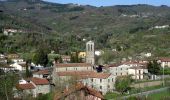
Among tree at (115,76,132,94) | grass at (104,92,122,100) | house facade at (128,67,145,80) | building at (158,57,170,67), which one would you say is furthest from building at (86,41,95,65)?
grass at (104,92,122,100)

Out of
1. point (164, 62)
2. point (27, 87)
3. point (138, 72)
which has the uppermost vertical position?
point (27, 87)

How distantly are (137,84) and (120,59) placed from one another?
2559 cm

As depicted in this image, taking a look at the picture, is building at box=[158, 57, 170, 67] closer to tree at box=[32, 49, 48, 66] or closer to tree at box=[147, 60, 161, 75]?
tree at box=[147, 60, 161, 75]

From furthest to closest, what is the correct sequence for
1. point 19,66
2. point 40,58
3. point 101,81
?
point 40,58 < point 19,66 < point 101,81

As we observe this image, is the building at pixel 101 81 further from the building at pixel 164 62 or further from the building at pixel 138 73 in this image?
the building at pixel 164 62

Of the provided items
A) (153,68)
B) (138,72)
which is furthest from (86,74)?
(153,68)

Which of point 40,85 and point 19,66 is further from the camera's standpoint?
point 19,66

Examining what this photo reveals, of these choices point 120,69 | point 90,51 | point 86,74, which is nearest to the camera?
point 86,74

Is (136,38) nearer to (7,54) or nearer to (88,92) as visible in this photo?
(7,54)

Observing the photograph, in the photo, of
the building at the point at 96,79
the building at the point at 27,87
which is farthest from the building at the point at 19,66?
the building at the point at 27,87

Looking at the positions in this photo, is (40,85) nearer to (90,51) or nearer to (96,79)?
(96,79)

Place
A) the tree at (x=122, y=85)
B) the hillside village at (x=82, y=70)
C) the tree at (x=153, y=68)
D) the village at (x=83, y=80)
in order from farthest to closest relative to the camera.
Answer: the tree at (x=153, y=68) → the tree at (x=122, y=85) → the hillside village at (x=82, y=70) → the village at (x=83, y=80)

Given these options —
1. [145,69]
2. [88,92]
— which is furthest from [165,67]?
[88,92]

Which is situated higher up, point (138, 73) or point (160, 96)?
point (160, 96)
